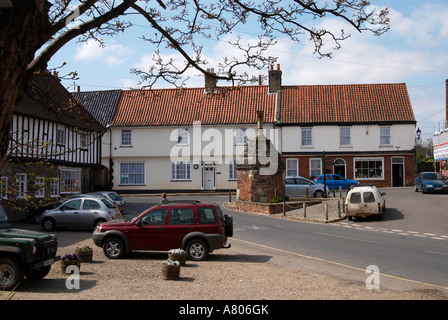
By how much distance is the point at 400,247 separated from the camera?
1573 cm

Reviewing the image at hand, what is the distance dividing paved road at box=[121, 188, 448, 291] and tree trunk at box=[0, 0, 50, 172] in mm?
8367

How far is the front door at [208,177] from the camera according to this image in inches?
1711

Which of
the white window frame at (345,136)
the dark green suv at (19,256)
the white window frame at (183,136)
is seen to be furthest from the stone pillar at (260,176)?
the dark green suv at (19,256)

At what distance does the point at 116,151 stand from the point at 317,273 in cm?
3473

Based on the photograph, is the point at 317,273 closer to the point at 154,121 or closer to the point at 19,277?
the point at 19,277

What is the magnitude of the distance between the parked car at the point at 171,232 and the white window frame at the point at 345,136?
31.1m

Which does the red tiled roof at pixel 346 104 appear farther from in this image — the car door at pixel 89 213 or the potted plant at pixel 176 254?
the potted plant at pixel 176 254

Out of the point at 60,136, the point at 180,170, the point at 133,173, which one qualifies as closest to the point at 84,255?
the point at 60,136

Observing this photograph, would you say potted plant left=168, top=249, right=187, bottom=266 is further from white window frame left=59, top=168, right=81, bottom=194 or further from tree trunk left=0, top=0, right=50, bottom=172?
white window frame left=59, top=168, right=81, bottom=194

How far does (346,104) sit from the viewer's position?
44.7m

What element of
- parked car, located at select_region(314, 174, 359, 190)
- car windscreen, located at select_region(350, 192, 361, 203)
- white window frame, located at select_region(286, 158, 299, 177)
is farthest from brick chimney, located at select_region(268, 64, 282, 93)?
car windscreen, located at select_region(350, 192, 361, 203)

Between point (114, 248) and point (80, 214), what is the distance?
7.17 metres

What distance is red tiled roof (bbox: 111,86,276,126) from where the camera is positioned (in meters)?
44.0

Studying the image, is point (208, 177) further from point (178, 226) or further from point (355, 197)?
point (178, 226)
